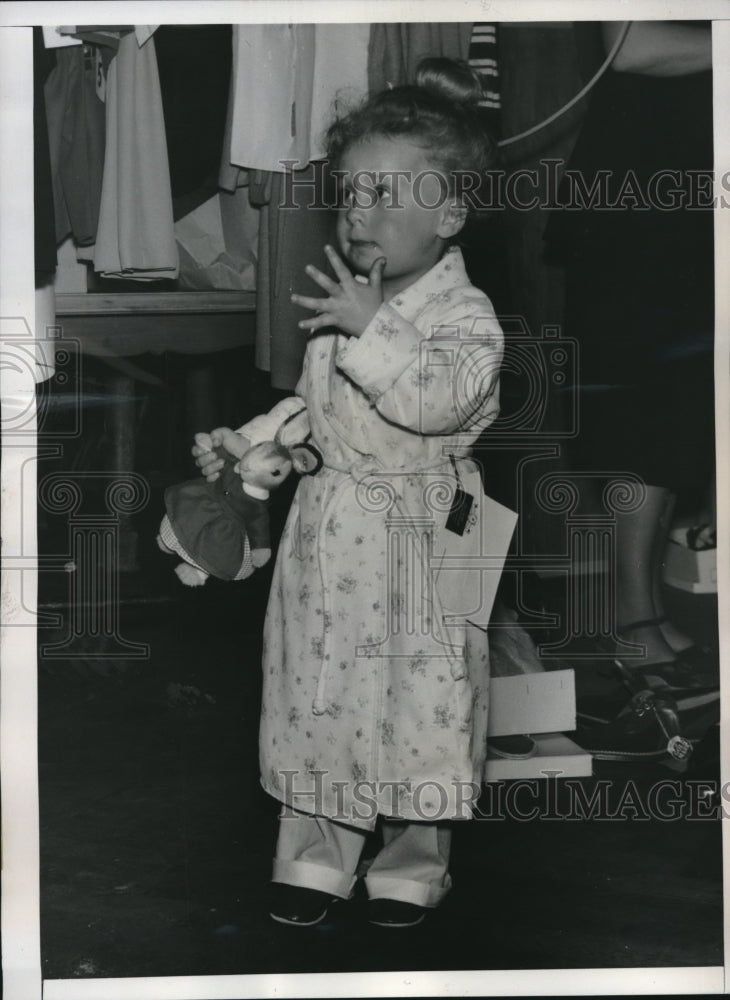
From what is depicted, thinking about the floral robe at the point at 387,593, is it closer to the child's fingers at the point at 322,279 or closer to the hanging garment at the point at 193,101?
the child's fingers at the point at 322,279

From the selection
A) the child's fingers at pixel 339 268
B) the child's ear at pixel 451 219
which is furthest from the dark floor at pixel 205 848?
the child's ear at pixel 451 219

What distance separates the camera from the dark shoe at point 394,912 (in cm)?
150

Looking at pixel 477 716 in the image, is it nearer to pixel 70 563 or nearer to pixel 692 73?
pixel 70 563

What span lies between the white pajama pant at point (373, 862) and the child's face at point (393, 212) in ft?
2.31

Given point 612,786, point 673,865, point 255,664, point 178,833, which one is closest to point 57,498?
point 255,664

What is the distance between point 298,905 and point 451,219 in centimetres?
91

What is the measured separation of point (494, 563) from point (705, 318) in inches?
16.9

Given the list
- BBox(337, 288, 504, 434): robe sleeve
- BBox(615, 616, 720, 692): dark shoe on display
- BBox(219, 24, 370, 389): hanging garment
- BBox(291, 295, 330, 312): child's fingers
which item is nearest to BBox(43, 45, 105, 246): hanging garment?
BBox(219, 24, 370, 389): hanging garment

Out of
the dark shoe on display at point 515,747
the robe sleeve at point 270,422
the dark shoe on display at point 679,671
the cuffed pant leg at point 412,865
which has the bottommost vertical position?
the cuffed pant leg at point 412,865

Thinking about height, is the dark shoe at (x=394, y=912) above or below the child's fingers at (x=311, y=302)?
below

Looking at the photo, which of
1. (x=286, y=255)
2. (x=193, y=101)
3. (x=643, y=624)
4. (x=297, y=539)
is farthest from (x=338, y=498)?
(x=193, y=101)

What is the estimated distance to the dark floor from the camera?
1505 millimetres

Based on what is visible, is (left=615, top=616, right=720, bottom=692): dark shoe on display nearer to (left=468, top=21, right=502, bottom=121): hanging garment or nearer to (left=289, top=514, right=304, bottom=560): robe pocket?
(left=289, top=514, right=304, bottom=560): robe pocket

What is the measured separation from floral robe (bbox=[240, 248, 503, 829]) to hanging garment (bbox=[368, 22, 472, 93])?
0.24 m
